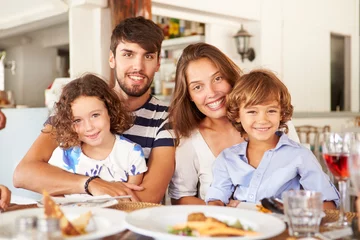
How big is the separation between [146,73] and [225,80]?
40 centimetres

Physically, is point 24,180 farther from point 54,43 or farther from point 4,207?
point 54,43

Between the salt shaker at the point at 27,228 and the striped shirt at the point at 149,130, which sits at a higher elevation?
the striped shirt at the point at 149,130

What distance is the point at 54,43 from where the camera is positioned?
762 centimetres

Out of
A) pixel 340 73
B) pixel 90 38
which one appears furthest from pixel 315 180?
pixel 340 73

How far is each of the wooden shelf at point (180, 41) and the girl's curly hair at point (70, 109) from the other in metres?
3.97

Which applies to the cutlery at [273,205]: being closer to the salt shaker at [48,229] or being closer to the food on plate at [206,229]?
the food on plate at [206,229]

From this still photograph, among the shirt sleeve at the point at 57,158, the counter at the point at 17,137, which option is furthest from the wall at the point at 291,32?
the shirt sleeve at the point at 57,158

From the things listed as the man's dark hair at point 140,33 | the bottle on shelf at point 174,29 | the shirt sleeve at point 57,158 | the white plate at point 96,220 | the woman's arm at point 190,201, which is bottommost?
the woman's arm at point 190,201

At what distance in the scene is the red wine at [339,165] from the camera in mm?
1256

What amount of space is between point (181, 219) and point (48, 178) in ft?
2.99

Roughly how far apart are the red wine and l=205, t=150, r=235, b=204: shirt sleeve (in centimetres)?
61

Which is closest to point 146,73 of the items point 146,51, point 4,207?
point 146,51

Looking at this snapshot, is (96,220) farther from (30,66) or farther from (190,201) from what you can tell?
(30,66)

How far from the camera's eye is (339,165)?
4.15 ft
